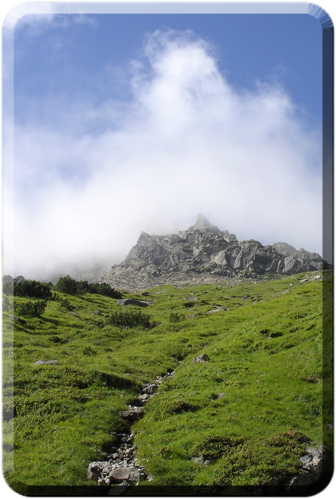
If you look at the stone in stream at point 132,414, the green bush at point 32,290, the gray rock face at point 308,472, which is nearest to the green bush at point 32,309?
the green bush at point 32,290

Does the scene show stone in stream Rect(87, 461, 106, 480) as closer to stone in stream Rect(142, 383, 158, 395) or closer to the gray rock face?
the gray rock face

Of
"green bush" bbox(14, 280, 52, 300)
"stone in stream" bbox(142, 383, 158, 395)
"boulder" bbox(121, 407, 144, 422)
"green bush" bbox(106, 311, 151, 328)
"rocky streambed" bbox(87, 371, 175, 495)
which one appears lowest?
"green bush" bbox(106, 311, 151, 328)

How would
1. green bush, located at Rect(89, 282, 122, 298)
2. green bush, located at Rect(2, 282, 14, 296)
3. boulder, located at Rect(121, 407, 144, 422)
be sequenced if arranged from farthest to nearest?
green bush, located at Rect(89, 282, 122, 298) → boulder, located at Rect(121, 407, 144, 422) → green bush, located at Rect(2, 282, 14, 296)

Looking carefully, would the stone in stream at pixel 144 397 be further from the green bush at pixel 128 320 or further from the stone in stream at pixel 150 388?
the green bush at pixel 128 320

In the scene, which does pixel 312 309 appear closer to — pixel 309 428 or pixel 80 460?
pixel 309 428

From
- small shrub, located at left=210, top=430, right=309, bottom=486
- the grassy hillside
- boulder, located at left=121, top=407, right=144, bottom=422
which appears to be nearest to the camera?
small shrub, located at left=210, top=430, right=309, bottom=486

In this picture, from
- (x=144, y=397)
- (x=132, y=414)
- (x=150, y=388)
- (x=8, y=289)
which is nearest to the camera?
(x=8, y=289)

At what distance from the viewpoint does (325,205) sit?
26.2ft

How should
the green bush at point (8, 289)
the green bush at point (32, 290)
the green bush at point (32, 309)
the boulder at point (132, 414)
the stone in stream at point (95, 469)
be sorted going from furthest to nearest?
1. the green bush at point (32, 290)
2. the green bush at point (32, 309)
3. the boulder at point (132, 414)
4. the green bush at point (8, 289)
5. the stone in stream at point (95, 469)

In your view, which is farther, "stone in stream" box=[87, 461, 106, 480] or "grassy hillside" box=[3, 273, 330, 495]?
"stone in stream" box=[87, 461, 106, 480]

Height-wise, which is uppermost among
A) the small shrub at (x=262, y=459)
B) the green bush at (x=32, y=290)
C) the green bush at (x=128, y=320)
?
the green bush at (x=32, y=290)

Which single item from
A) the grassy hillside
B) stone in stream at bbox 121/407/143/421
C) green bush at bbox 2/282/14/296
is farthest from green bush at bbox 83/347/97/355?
green bush at bbox 2/282/14/296

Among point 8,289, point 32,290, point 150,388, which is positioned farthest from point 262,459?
point 32,290

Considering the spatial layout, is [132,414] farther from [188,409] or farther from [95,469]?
[95,469]
